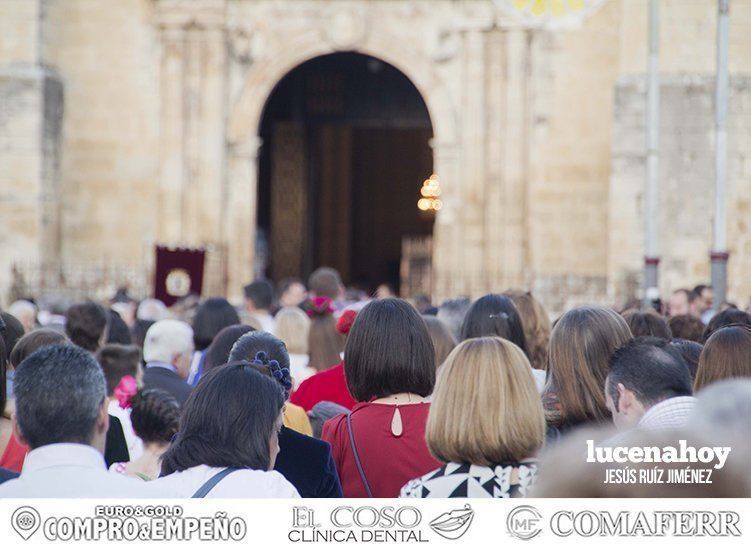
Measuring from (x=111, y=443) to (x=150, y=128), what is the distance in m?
15.4

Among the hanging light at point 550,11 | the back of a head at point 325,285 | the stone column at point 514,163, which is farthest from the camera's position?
the stone column at point 514,163

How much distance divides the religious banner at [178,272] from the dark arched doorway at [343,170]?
21.6 ft

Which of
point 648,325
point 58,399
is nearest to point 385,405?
point 58,399

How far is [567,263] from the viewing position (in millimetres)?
20953

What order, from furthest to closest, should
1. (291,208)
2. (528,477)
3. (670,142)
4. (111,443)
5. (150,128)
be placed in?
(291,208) → (150,128) → (670,142) → (111,443) → (528,477)

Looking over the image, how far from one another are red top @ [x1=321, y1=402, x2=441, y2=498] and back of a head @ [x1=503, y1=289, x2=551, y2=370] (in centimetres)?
215

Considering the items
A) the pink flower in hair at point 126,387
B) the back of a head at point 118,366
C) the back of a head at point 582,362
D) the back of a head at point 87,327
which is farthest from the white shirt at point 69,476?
the back of a head at point 87,327

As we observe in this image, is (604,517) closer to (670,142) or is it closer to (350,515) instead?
(350,515)

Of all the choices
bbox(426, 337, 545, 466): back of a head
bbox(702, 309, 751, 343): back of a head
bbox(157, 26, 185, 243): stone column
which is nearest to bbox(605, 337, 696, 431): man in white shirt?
bbox(426, 337, 545, 466): back of a head

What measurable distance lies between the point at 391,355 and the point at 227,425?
45.3 inches

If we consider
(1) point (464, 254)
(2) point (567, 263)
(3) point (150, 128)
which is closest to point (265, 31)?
(3) point (150, 128)

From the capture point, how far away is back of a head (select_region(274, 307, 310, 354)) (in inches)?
354

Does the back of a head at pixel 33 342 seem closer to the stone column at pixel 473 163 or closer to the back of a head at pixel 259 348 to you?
the back of a head at pixel 259 348

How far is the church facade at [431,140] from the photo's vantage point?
20000 millimetres
